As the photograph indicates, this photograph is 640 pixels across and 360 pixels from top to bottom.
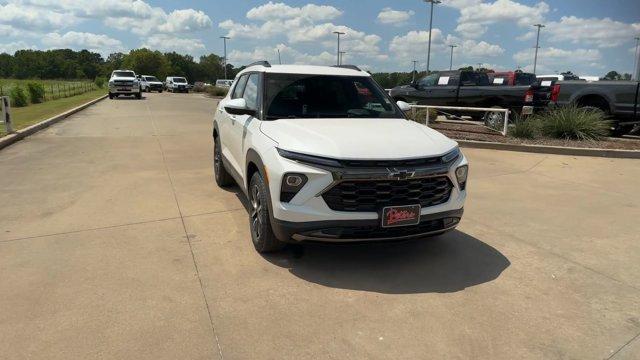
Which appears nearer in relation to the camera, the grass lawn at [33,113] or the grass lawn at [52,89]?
the grass lawn at [33,113]

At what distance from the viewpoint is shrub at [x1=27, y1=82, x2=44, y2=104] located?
27.4m

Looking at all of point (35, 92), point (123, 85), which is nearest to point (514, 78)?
point (123, 85)

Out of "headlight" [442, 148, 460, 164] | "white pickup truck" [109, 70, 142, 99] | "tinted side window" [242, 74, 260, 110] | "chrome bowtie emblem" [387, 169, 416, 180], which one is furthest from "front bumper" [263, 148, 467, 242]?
"white pickup truck" [109, 70, 142, 99]

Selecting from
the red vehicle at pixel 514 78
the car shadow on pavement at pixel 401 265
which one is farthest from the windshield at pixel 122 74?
the car shadow on pavement at pixel 401 265

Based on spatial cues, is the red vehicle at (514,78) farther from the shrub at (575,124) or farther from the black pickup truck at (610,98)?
the shrub at (575,124)

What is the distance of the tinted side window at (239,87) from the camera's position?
601 cm

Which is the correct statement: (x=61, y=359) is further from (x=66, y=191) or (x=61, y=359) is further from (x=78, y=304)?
(x=66, y=191)

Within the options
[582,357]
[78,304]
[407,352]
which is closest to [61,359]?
[78,304]

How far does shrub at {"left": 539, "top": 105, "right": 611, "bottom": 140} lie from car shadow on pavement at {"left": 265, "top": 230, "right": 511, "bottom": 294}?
759 centimetres

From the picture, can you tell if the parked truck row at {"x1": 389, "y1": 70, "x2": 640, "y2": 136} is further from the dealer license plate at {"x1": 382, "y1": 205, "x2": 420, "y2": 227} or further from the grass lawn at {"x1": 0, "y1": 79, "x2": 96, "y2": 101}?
the grass lawn at {"x1": 0, "y1": 79, "x2": 96, "y2": 101}

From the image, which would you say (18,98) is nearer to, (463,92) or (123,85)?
(123,85)

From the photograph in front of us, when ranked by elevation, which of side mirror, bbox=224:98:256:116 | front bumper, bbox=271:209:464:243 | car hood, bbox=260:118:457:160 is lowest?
front bumper, bbox=271:209:464:243

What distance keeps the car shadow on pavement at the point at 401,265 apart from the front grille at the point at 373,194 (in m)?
0.37

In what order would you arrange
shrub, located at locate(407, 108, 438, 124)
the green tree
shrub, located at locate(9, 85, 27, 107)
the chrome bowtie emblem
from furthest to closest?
the green tree < shrub, located at locate(9, 85, 27, 107) < shrub, located at locate(407, 108, 438, 124) < the chrome bowtie emblem
